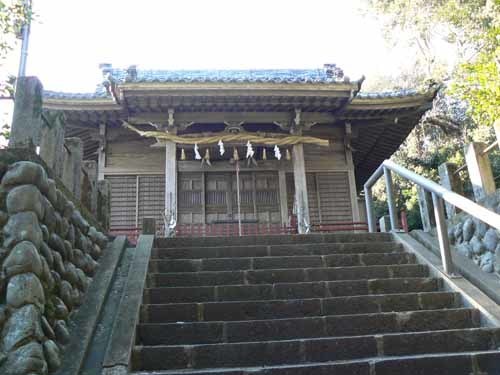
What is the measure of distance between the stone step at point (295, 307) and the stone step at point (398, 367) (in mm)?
880

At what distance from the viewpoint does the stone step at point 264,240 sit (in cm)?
588

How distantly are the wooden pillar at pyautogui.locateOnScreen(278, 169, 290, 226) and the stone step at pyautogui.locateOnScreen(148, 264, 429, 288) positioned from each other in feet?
19.9

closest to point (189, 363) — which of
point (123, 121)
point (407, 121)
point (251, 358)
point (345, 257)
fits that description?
point (251, 358)

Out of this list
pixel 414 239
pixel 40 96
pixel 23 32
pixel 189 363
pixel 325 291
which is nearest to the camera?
pixel 189 363

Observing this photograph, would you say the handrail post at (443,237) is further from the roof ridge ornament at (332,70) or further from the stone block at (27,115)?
the roof ridge ornament at (332,70)

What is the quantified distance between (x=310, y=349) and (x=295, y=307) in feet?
2.39

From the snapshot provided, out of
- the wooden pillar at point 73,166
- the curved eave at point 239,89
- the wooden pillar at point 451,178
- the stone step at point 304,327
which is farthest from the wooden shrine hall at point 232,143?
the stone step at point 304,327

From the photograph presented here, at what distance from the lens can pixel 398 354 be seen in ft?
12.2

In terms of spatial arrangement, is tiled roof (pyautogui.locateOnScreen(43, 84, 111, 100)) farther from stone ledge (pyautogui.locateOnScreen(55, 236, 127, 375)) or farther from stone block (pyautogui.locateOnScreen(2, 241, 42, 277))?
stone block (pyautogui.locateOnScreen(2, 241, 42, 277))

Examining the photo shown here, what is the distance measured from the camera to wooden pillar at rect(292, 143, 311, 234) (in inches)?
389

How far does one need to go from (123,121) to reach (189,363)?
812 centimetres

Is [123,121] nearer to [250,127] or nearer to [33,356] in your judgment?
[250,127]

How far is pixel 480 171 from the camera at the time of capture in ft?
20.7

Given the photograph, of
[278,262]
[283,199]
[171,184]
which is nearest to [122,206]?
[171,184]
